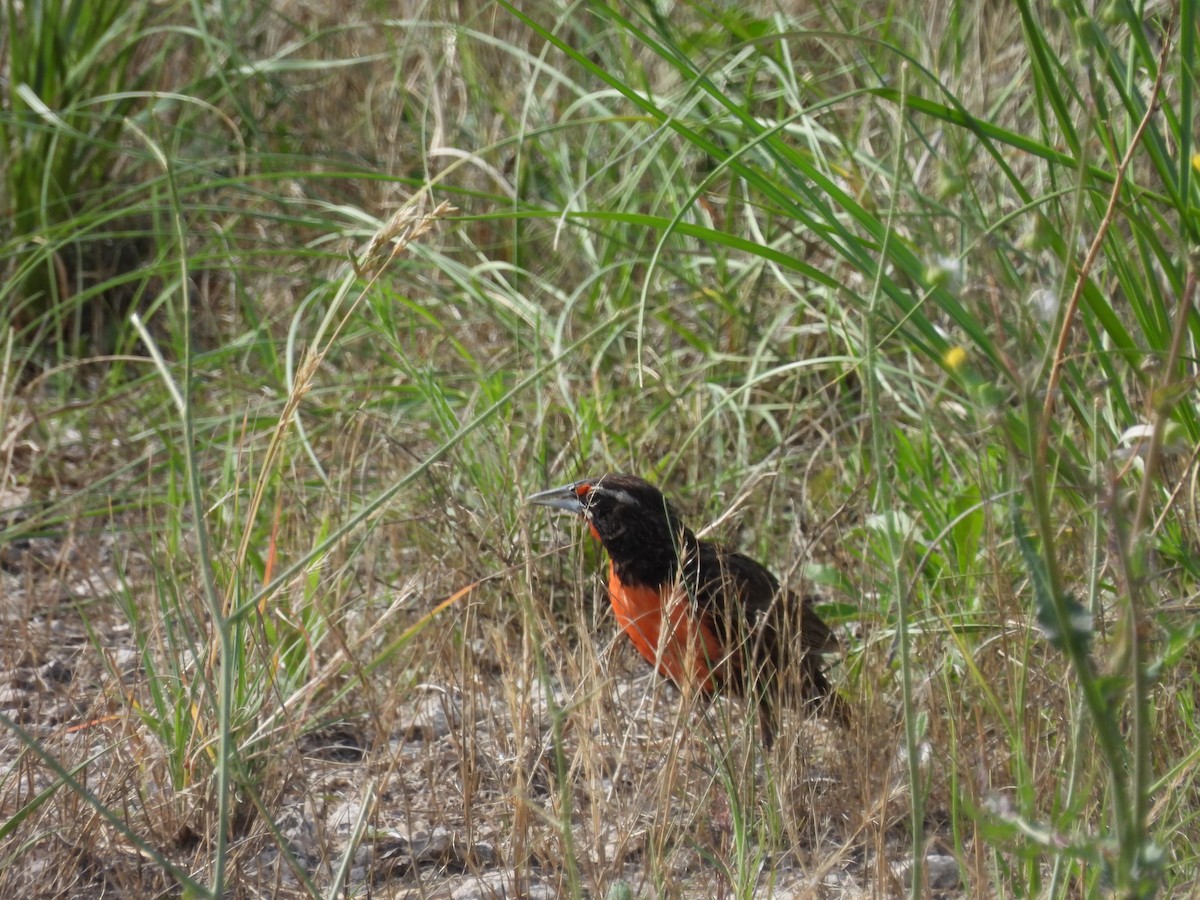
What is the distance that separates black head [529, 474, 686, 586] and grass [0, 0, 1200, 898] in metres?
0.23

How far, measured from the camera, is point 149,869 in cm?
291

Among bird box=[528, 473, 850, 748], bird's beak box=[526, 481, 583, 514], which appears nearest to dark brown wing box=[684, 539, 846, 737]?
bird box=[528, 473, 850, 748]

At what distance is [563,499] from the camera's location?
3883mm

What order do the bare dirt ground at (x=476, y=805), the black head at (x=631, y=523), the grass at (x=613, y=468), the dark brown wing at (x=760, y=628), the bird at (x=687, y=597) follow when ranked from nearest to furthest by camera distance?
the grass at (x=613, y=468)
the bare dirt ground at (x=476, y=805)
the dark brown wing at (x=760, y=628)
the bird at (x=687, y=597)
the black head at (x=631, y=523)

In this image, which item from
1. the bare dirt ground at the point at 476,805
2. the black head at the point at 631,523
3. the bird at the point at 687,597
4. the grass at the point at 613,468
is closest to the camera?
the grass at the point at 613,468

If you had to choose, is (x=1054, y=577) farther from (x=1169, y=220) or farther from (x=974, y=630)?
(x=1169, y=220)

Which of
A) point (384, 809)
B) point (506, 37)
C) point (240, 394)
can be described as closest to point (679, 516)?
point (384, 809)

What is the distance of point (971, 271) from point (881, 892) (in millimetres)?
1792

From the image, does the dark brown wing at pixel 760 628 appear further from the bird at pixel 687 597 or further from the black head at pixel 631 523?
the black head at pixel 631 523

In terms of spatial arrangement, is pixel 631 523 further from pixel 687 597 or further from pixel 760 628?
pixel 760 628

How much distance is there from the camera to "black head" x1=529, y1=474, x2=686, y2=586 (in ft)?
12.3

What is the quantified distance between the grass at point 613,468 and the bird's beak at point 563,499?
10 centimetres

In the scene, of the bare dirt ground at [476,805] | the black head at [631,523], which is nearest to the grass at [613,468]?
the bare dirt ground at [476,805]

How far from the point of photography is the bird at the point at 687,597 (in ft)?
11.1
